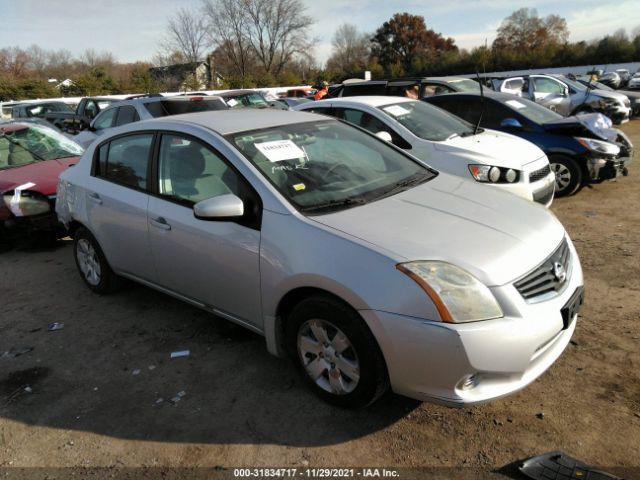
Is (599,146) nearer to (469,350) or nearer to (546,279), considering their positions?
(546,279)

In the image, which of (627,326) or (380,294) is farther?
(627,326)

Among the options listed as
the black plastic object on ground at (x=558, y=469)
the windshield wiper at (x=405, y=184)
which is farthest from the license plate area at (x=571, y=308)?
the windshield wiper at (x=405, y=184)

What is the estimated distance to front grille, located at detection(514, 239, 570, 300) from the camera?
2.47 metres

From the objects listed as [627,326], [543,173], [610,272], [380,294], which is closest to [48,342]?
[380,294]

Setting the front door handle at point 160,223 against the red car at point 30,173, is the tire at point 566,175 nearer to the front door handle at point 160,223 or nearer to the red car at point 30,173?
the front door handle at point 160,223

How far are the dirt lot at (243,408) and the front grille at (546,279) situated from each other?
0.72 meters

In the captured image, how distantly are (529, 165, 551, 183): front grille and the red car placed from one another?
5.66 metres

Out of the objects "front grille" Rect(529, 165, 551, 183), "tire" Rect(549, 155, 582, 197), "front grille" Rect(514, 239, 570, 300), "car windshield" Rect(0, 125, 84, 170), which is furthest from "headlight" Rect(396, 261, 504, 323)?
"car windshield" Rect(0, 125, 84, 170)

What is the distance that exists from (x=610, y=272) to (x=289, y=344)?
3212 mm

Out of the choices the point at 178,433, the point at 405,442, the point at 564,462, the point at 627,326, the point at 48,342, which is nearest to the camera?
the point at 564,462

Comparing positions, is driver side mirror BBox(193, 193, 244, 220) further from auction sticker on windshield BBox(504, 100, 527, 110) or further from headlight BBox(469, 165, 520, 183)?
auction sticker on windshield BBox(504, 100, 527, 110)

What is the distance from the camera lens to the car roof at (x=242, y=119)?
348 cm

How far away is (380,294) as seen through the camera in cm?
241

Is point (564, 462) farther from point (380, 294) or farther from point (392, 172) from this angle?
point (392, 172)
